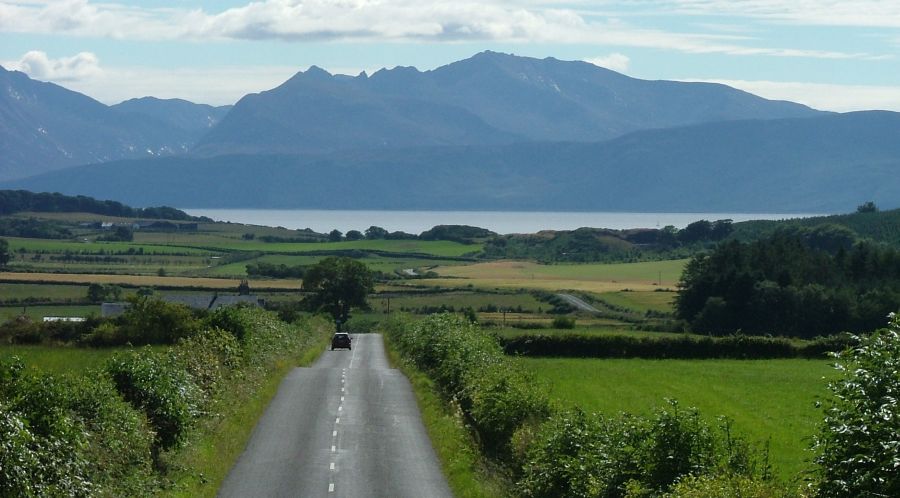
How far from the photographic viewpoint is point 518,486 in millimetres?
24797

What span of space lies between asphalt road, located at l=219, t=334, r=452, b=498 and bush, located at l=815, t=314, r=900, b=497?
12410 mm

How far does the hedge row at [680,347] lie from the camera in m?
67.2

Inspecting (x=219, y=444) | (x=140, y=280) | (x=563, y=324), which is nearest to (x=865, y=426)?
(x=219, y=444)

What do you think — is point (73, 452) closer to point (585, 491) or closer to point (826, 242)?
point (585, 491)

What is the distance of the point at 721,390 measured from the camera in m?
48.2

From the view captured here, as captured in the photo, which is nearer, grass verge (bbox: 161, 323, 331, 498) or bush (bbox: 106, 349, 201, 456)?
grass verge (bbox: 161, 323, 331, 498)

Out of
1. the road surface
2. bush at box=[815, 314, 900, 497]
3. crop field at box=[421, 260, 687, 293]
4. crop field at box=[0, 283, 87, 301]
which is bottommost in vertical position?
crop field at box=[0, 283, 87, 301]

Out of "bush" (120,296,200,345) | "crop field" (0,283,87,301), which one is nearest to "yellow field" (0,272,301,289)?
"crop field" (0,283,87,301)

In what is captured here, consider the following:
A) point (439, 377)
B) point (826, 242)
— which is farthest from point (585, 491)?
point (826, 242)

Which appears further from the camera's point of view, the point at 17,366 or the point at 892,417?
the point at 17,366

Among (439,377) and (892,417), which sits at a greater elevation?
(892,417)

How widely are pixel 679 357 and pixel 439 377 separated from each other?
81.3 ft

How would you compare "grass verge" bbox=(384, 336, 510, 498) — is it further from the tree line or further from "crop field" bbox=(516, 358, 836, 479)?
the tree line

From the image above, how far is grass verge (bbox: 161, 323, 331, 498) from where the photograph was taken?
1033 inches
